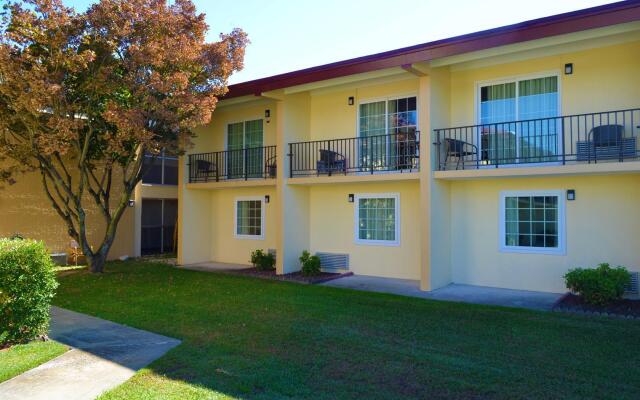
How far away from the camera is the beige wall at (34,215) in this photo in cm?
1403

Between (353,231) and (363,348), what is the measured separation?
663cm

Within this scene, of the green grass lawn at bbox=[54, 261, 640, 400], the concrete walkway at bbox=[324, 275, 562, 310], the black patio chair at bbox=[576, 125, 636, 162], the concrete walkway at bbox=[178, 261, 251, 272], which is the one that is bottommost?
the green grass lawn at bbox=[54, 261, 640, 400]

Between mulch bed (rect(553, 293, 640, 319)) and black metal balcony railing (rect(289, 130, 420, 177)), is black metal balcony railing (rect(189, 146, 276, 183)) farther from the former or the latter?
mulch bed (rect(553, 293, 640, 319))

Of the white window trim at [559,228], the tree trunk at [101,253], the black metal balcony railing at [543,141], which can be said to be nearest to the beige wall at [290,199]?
the black metal balcony railing at [543,141]

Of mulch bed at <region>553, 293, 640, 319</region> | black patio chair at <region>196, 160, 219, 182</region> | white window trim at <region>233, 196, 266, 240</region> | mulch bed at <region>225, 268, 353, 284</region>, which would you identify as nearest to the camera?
mulch bed at <region>553, 293, 640, 319</region>

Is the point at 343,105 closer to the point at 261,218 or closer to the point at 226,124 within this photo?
the point at 261,218

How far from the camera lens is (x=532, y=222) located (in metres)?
10.2

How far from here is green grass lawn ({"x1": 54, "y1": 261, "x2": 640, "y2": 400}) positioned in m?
4.79

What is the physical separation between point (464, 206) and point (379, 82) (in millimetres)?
3844

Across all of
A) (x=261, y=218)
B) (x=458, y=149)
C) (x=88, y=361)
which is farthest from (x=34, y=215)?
(x=458, y=149)

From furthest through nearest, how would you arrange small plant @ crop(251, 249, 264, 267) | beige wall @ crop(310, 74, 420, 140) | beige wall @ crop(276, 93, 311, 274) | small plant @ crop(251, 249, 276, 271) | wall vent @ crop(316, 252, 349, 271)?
small plant @ crop(251, 249, 264, 267) < small plant @ crop(251, 249, 276, 271) < wall vent @ crop(316, 252, 349, 271) < beige wall @ crop(276, 93, 311, 274) < beige wall @ crop(310, 74, 420, 140)

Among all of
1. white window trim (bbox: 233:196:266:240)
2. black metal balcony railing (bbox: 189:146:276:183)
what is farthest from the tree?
white window trim (bbox: 233:196:266:240)

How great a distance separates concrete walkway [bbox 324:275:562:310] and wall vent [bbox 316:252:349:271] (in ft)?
3.06

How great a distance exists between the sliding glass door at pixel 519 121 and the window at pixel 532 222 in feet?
2.68
